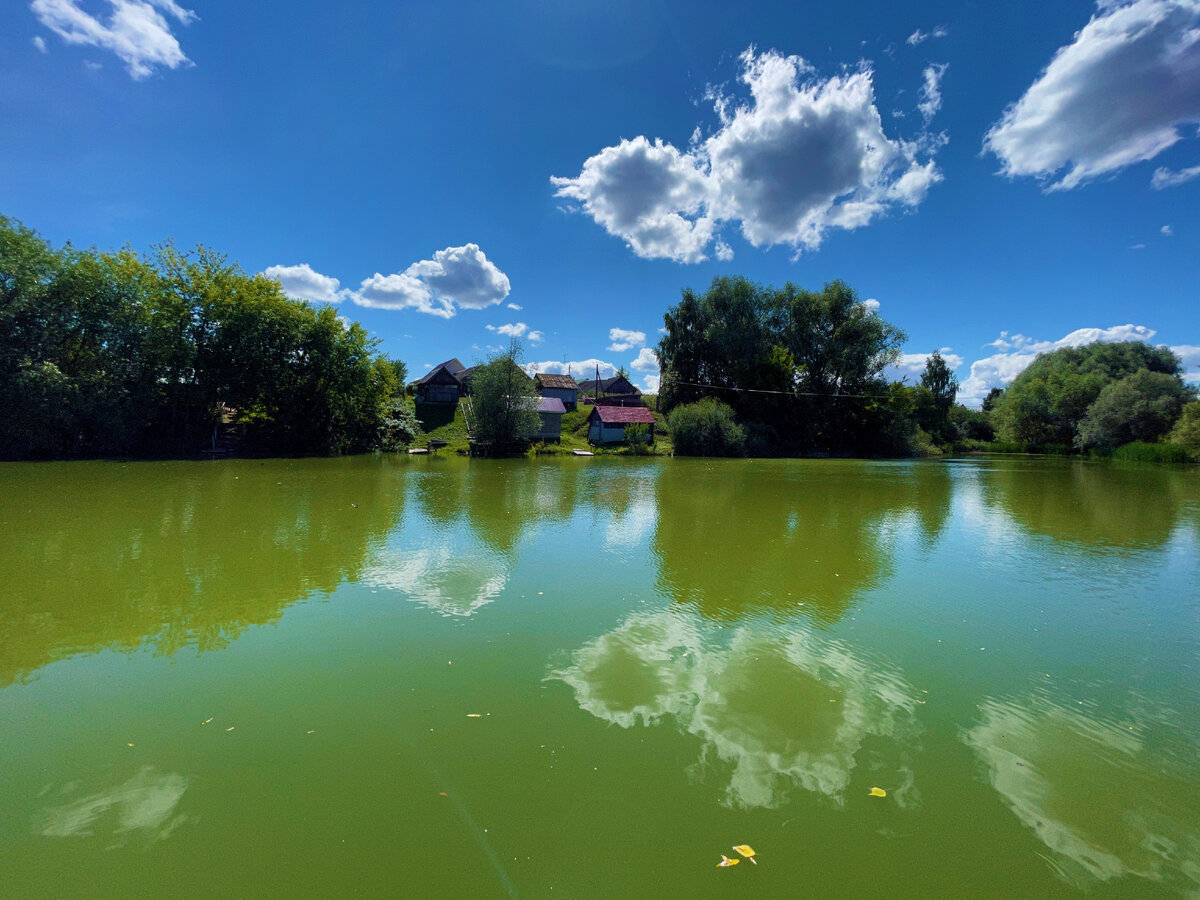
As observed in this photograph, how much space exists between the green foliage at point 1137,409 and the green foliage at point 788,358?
61.4 ft

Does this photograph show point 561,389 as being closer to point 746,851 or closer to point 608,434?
point 608,434

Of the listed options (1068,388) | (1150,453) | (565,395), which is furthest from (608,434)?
(1068,388)

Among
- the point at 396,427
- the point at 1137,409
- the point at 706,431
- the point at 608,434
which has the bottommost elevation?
the point at 608,434

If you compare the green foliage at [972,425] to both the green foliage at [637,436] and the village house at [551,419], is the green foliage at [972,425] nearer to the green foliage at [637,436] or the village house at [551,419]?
the green foliage at [637,436]

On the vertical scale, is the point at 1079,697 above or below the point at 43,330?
below

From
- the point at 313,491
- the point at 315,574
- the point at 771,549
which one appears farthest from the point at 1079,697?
the point at 313,491

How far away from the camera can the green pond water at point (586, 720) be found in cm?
278

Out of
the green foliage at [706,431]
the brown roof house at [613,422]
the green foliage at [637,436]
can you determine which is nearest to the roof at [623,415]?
the brown roof house at [613,422]

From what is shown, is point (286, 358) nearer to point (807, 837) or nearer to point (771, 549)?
point (771, 549)

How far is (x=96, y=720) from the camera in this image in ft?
13.6

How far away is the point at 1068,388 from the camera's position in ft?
185

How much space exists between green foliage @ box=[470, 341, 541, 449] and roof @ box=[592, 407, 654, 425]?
11852mm

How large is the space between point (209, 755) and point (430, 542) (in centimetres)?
722

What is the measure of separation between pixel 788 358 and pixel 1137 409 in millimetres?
29768
